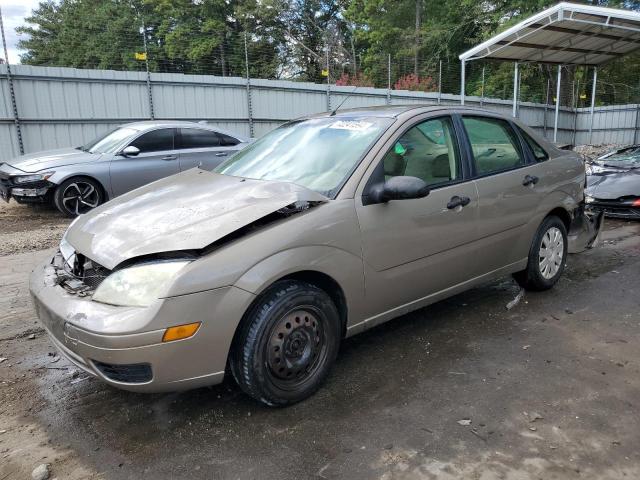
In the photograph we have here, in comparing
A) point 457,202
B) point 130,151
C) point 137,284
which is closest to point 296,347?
point 137,284

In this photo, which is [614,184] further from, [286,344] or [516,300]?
[286,344]

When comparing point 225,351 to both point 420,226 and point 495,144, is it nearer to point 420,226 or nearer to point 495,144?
point 420,226

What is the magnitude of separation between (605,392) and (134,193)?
10.7ft

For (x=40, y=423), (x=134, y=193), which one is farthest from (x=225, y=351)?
(x=134, y=193)

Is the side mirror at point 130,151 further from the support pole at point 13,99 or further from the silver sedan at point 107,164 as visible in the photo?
the support pole at point 13,99

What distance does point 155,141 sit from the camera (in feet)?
29.2

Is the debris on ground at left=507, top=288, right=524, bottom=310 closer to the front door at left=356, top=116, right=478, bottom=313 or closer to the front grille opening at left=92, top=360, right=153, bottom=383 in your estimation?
the front door at left=356, top=116, right=478, bottom=313

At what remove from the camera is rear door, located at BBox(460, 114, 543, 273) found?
3.94 meters

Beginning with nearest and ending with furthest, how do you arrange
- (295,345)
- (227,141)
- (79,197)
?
(295,345) < (79,197) < (227,141)

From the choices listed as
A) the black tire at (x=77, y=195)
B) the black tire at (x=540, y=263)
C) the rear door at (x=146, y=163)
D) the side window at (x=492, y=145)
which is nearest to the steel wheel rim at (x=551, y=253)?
the black tire at (x=540, y=263)

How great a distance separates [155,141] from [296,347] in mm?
6981

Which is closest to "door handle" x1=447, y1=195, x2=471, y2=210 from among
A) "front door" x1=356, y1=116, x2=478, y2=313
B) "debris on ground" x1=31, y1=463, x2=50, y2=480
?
"front door" x1=356, y1=116, x2=478, y2=313

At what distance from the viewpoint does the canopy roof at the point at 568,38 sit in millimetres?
11453

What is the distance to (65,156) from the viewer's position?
8.41 metres
